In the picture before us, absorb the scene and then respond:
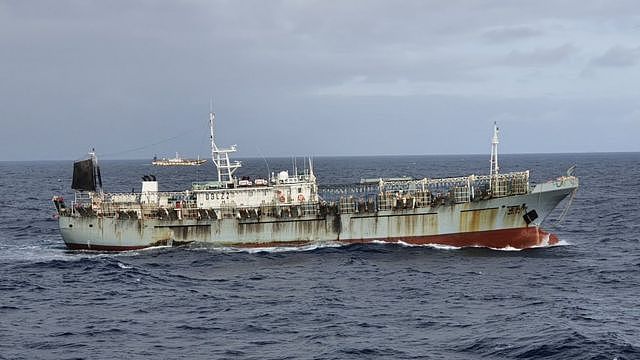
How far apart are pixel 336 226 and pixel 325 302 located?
17.0 m

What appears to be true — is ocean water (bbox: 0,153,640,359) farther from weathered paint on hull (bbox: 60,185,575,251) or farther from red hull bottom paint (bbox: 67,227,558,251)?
weathered paint on hull (bbox: 60,185,575,251)

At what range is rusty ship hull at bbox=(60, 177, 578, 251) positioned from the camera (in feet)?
177

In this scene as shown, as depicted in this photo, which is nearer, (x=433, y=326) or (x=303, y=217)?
Result: (x=433, y=326)

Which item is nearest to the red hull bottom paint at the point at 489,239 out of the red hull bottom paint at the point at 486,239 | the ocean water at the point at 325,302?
the red hull bottom paint at the point at 486,239

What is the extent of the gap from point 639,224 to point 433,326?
148ft

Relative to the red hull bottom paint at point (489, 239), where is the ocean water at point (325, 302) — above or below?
below

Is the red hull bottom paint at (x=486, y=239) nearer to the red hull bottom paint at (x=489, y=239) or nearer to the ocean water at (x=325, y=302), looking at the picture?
the red hull bottom paint at (x=489, y=239)

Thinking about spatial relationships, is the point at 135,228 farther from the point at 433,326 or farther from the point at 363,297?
the point at 433,326

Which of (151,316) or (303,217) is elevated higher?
(303,217)

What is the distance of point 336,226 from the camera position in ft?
182

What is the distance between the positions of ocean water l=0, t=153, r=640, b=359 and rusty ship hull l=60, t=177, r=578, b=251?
4.12 feet

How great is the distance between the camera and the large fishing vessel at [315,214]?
177ft

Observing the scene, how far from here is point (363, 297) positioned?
39844 millimetres

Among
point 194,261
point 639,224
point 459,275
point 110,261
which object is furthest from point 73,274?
point 639,224
